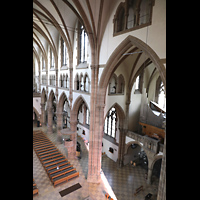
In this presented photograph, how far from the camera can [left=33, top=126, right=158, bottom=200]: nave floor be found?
10.5 m

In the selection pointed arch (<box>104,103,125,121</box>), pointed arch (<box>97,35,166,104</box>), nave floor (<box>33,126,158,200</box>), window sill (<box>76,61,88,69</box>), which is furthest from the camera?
pointed arch (<box>104,103,125,121</box>)

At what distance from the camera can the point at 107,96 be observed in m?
12.9

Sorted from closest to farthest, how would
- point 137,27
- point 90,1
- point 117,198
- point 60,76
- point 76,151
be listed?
point 137,27 < point 90,1 < point 117,198 < point 76,151 < point 60,76

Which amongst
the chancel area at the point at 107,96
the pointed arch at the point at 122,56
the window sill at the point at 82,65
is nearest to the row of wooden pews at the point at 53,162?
the chancel area at the point at 107,96

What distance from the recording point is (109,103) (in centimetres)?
1296

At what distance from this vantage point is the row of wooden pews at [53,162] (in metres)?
12.0

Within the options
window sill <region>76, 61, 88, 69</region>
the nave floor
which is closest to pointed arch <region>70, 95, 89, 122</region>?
window sill <region>76, 61, 88, 69</region>

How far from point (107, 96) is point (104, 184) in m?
6.93

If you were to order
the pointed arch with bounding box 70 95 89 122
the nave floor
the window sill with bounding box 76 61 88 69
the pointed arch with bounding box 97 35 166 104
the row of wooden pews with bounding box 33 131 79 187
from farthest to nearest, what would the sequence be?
1. the pointed arch with bounding box 70 95 89 122
2. the window sill with bounding box 76 61 88 69
3. the row of wooden pews with bounding box 33 131 79 187
4. the nave floor
5. the pointed arch with bounding box 97 35 166 104

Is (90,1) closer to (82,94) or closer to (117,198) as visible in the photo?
(82,94)

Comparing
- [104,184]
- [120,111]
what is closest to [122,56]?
[120,111]

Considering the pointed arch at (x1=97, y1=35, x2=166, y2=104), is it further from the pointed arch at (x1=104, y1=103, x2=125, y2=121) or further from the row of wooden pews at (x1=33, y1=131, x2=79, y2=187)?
the row of wooden pews at (x1=33, y1=131, x2=79, y2=187)
